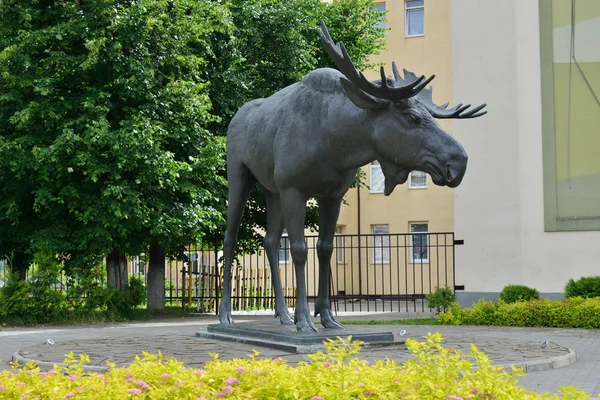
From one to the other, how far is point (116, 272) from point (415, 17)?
1906cm

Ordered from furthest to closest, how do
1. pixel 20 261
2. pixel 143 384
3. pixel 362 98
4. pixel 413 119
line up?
pixel 20 261 → pixel 362 98 → pixel 413 119 → pixel 143 384

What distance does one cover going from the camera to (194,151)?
67.2 ft

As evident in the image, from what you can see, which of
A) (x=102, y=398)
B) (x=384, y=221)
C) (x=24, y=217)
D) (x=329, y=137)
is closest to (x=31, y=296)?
(x=24, y=217)

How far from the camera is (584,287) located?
16.7m

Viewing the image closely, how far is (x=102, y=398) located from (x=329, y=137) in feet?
15.8

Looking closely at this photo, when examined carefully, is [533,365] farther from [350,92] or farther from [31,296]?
[31,296]

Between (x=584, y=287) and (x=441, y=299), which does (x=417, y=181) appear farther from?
(x=584, y=287)

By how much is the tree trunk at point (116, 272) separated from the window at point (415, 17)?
1807 centimetres

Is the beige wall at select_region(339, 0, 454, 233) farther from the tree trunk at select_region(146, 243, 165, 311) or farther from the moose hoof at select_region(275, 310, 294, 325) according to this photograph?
the moose hoof at select_region(275, 310, 294, 325)

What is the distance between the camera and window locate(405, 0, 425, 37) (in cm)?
3478

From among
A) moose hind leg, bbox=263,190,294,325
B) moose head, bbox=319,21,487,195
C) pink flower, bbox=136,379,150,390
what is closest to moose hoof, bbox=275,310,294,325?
moose hind leg, bbox=263,190,294,325

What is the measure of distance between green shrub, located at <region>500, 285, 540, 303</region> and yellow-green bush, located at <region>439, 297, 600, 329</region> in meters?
2.05

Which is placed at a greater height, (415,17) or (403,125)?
(415,17)

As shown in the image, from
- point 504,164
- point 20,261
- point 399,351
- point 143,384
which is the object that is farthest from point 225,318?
point 20,261
